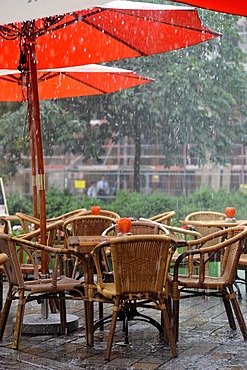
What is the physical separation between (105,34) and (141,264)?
270 centimetres

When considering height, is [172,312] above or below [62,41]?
below

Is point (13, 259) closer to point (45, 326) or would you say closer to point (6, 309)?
point (6, 309)

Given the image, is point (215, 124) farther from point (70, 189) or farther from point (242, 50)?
point (70, 189)

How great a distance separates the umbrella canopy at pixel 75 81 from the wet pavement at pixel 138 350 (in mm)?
2994

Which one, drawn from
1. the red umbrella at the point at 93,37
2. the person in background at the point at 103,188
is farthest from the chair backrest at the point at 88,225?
the person in background at the point at 103,188

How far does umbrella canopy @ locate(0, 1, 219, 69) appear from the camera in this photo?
6.68 meters

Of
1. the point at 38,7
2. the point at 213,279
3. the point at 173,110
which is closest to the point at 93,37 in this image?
the point at 213,279

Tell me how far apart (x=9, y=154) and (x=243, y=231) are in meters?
10.0

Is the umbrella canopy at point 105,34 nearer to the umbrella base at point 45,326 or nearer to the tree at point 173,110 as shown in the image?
the umbrella base at point 45,326

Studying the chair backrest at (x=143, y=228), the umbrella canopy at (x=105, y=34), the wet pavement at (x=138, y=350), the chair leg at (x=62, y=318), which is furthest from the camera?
the chair backrest at (x=143, y=228)

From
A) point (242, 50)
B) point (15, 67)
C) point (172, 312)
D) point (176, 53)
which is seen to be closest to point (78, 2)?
point (172, 312)

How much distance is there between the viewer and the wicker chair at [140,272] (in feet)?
17.6

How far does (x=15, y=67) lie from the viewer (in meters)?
7.99

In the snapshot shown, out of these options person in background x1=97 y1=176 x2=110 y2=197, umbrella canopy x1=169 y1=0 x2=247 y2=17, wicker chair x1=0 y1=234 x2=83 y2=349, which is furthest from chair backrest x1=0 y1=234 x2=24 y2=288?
person in background x1=97 y1=176 x2=110 y2=197
